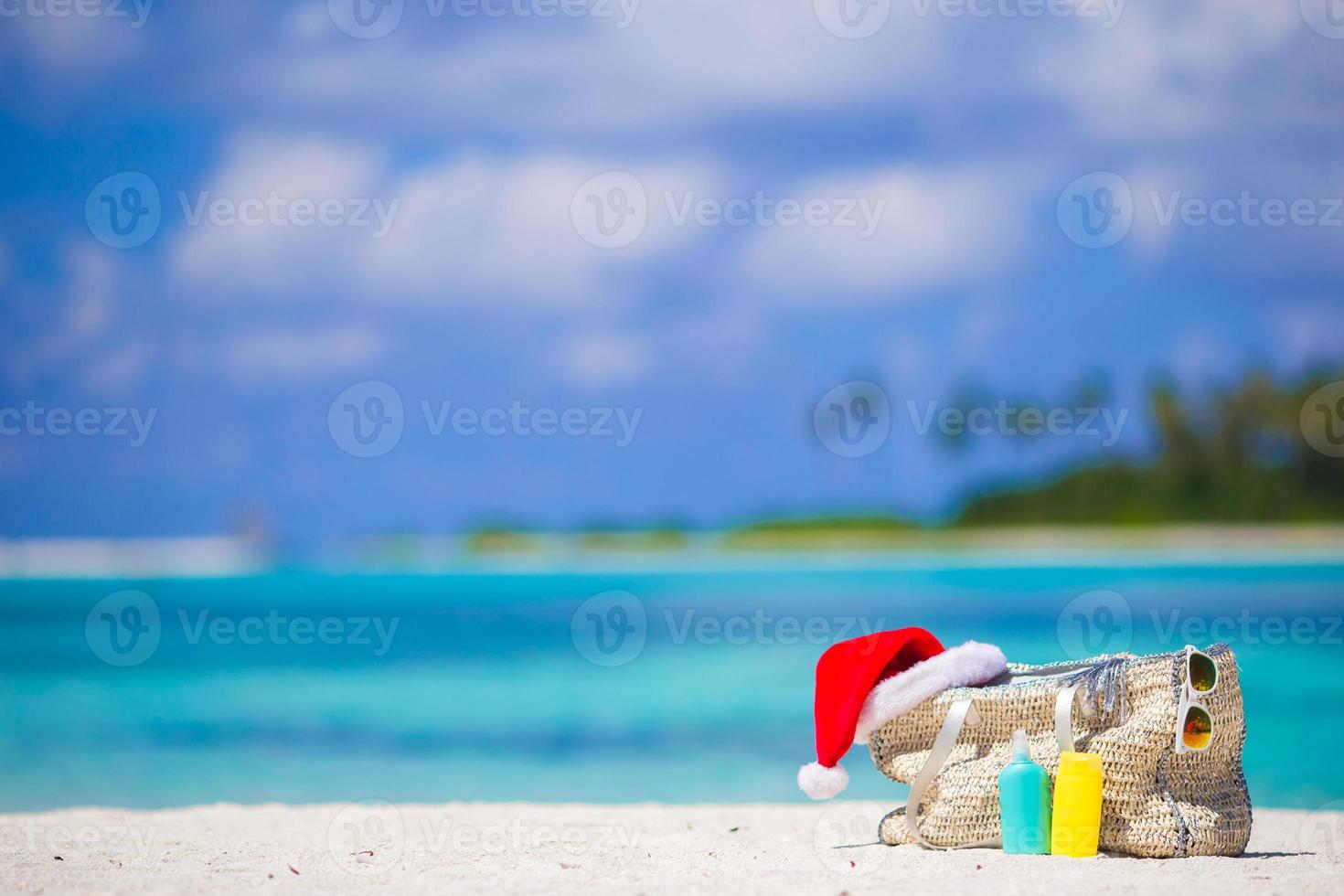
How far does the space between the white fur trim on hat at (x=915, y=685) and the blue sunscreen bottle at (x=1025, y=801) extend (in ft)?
1.20

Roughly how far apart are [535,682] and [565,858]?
14.6m

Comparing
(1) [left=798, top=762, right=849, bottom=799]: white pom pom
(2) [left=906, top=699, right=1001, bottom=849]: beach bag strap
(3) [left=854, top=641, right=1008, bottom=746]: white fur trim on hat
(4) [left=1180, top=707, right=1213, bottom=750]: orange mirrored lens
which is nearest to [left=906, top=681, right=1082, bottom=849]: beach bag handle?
(2) [left=906, top=699, right=1001, bottom=849]: beach bag strap

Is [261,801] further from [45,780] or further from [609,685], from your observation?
[609,685]

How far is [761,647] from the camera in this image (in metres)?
24.5

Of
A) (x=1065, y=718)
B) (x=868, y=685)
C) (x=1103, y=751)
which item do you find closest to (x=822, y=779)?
(x=868, y=685)

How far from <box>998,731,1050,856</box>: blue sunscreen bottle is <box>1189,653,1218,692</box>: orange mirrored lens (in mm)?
684

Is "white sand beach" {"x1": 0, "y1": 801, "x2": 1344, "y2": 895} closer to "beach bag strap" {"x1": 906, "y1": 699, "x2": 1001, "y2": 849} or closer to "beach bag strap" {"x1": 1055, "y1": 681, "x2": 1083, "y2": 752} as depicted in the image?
"beach bag strap" {"x1": 906, "y1": 699, "x2": 1001, "y2": 849}

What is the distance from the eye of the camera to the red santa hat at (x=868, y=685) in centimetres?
568

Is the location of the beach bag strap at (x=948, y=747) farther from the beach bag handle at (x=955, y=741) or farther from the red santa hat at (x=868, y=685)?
the red santa hat at (x=868, y=685)

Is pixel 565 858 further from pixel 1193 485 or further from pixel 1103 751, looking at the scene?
pixel 1193 485

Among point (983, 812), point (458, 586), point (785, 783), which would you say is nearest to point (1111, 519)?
point (458, 586)

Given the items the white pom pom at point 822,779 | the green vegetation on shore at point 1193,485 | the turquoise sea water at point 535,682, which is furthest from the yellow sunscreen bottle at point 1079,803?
the green vegetation on shore at point 1193,485

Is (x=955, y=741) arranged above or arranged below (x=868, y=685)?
below

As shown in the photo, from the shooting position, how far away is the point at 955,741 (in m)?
5.71
